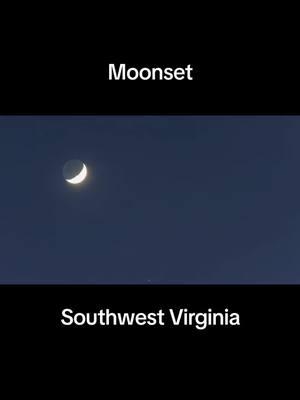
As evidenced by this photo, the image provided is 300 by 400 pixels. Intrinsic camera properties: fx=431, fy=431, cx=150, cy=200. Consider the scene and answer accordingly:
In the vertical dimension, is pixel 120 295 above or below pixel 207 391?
above

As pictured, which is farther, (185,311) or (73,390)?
(185,311)

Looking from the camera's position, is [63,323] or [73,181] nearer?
[63,323]
